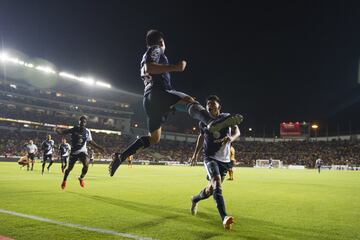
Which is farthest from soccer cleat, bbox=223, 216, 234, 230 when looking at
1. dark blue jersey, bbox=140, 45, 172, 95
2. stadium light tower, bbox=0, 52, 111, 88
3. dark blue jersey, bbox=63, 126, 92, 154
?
stadium light tower, bbox=0, 52, 111, 88

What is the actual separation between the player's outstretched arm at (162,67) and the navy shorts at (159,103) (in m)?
0.40

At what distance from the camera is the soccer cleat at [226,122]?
538 cm

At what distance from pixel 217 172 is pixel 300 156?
7742cm

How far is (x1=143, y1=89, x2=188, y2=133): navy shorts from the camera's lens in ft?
18.1

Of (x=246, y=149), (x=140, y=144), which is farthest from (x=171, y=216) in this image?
(x=246, y=149)

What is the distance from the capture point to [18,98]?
2963 inches

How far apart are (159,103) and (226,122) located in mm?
1132

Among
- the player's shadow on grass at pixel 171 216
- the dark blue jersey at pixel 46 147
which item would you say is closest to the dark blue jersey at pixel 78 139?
the player's shadow on grass at pixel 171 216

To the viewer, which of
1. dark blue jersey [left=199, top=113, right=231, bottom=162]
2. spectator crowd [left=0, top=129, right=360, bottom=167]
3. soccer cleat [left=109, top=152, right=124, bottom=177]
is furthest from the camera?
spectator crowd [left=0, top=129, right=360, bottom=167]

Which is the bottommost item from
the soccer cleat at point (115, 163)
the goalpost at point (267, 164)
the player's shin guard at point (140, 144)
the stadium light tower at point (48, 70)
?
the goalpost at point (267, 164)

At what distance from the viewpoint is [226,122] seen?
5.45 meters

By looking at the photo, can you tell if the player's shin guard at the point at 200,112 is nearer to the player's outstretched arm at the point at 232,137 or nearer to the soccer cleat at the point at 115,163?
the player's outstretched arm at the point at 232,137

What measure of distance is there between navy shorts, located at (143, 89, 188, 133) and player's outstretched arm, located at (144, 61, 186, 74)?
1.33 feet

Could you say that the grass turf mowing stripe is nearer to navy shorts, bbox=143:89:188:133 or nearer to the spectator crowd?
navy shorts, bbox=143:89:188:133
